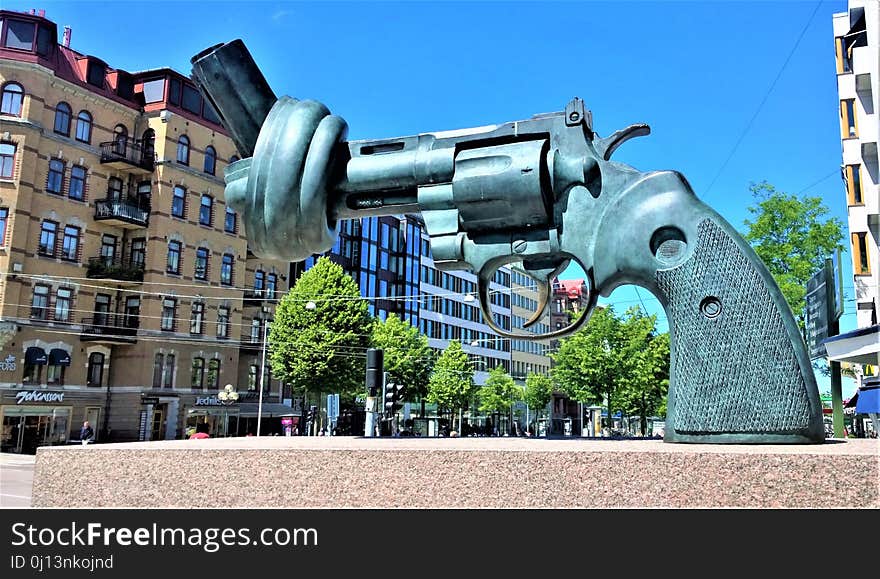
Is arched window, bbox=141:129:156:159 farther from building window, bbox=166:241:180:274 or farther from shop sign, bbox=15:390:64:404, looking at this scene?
shop sign, bbox=15:390:64:404

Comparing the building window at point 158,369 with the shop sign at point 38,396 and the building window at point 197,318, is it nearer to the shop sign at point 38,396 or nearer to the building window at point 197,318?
the building window at point 197,318

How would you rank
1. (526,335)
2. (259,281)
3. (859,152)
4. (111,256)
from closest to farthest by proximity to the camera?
(526,335), (859,152), (111,256), (259,281)

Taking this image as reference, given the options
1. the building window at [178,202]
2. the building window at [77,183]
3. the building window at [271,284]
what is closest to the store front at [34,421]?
the building window at [77,183]

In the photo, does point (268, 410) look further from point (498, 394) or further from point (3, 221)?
point (498, 394)

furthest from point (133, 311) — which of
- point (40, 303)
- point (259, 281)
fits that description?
point (259, 281)

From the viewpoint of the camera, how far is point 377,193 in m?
4.79

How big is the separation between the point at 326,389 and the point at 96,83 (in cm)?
1721

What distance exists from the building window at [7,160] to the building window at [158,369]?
970 centimetres

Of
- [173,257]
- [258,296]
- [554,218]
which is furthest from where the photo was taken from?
[258,296]

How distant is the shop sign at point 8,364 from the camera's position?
26.4 metres

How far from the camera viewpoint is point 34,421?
2752 centimetres

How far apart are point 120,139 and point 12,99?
493cm
